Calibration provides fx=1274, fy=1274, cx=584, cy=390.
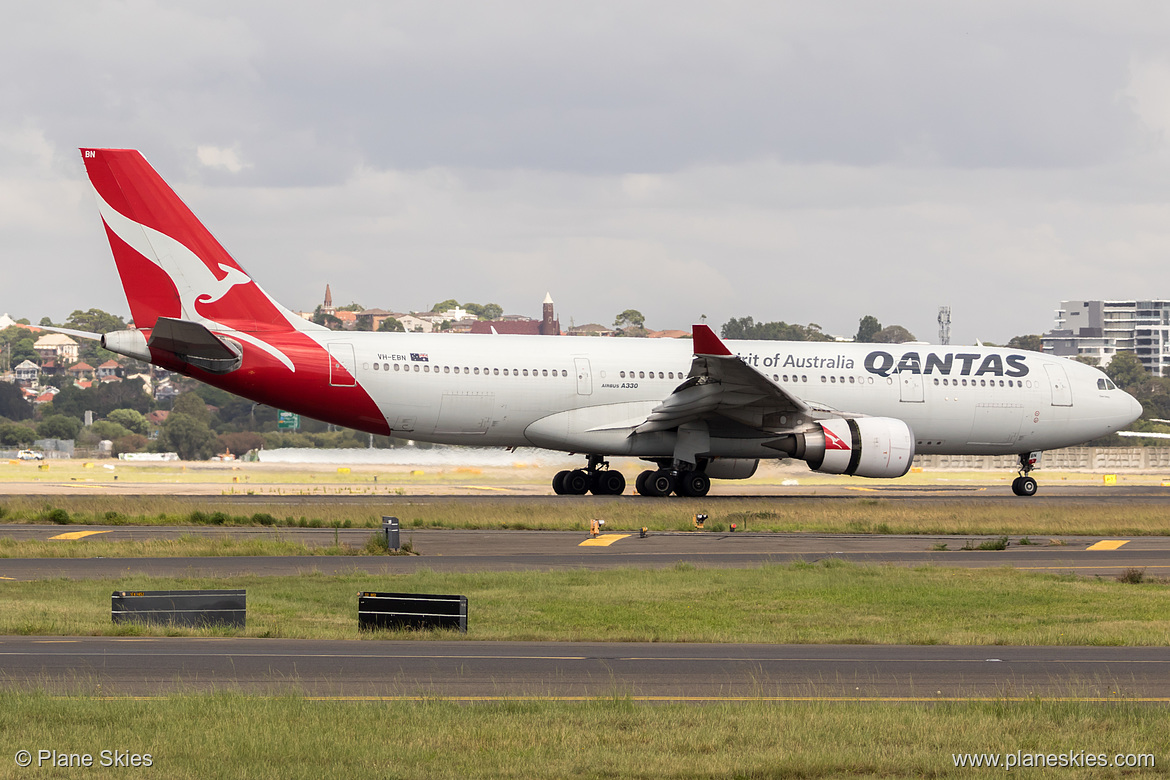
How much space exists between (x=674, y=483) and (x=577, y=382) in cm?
392

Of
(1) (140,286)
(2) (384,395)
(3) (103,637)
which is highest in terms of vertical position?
(1) (140,286)

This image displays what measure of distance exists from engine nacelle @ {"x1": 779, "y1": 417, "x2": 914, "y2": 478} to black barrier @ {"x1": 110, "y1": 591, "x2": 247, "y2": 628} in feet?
68.5

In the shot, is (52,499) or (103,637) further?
(52,499)

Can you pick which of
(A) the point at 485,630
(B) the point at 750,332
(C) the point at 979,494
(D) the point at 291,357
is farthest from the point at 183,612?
(B) the point at 750,332

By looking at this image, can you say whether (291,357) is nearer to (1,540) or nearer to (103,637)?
(1,540)

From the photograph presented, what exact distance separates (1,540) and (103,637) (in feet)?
37.8

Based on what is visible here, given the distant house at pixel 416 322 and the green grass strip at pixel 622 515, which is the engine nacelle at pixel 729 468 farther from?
the distant house at pixel 416 322

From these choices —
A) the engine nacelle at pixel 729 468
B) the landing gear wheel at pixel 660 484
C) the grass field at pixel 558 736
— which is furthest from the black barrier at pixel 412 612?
the engine nacelle at pixel 729 468

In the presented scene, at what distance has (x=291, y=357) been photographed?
33.2 m

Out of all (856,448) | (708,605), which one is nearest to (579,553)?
(708,605)

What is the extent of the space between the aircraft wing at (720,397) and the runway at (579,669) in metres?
18.2

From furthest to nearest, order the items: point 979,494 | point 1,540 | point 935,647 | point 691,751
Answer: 1. point 979,494
2. point 1,540
3. point 935,647
4. point 691,751

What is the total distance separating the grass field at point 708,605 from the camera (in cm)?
1538

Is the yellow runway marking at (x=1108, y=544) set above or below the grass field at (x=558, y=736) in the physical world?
above
